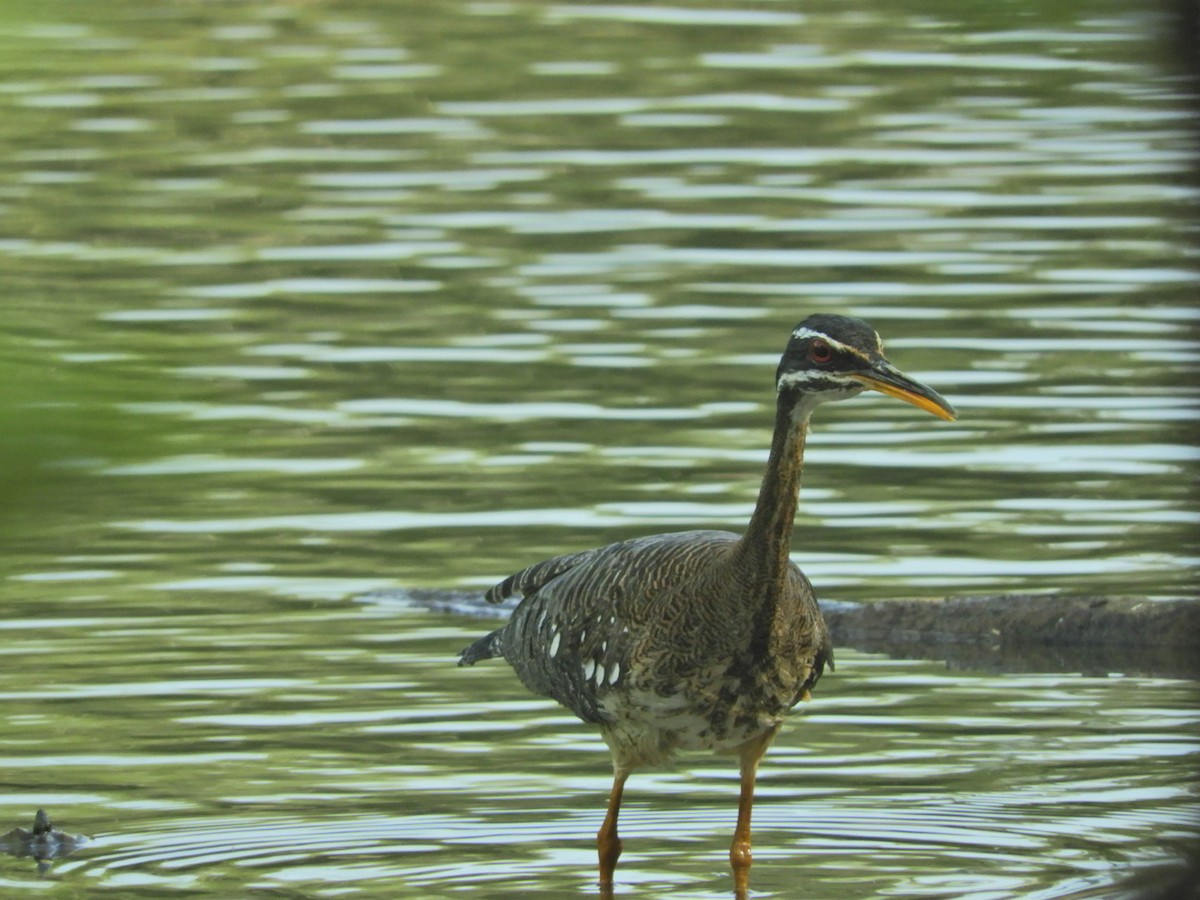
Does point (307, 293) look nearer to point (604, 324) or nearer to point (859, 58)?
point (604, 324)

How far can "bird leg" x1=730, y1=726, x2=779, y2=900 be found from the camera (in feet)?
25.7

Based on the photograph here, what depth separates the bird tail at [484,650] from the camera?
9070 mm

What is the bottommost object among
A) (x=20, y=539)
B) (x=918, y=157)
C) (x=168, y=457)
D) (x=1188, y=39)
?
(x=918, y=157)

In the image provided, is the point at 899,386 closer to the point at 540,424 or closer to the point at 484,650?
the point at 484,650

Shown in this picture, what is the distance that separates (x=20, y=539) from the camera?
175 cm

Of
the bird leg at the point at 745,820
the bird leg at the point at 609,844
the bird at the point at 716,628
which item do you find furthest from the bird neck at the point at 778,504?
the bird leg at the point at 609,844

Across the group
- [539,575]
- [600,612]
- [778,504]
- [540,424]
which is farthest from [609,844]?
[540,424]

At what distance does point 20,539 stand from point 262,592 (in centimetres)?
1035

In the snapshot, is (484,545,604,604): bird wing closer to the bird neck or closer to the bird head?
the bird neck

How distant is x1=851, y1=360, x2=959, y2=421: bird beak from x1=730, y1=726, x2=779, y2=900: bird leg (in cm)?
142

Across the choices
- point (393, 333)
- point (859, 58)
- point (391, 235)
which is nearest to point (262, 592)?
point (393, 333)

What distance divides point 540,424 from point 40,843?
6.91 m

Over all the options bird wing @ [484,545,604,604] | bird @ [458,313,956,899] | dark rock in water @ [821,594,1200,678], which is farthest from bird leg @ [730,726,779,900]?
dark rock in water @ [821,594,1200,678]

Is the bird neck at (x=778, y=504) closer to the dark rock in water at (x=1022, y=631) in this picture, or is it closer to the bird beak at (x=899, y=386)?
the bird beak at (x=899, y=386)
